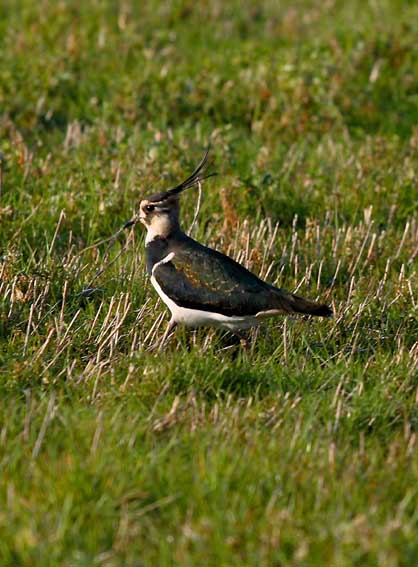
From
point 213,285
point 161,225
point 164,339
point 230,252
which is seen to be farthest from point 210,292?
point 230,252

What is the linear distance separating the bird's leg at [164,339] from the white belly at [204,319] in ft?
0.13

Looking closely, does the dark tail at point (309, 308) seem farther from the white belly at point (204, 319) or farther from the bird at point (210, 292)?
the white belly at point (204, 319)

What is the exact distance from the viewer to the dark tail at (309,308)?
5551mm

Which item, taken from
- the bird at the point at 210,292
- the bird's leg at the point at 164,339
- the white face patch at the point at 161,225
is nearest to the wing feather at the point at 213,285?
the bird at the point at 210,292

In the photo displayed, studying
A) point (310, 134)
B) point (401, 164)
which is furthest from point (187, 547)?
point (310, 134)

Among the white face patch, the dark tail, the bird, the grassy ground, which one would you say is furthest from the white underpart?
the white face patch

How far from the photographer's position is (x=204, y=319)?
19.0 feet

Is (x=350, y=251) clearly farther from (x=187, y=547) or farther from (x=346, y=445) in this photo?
(x=187, y=547)

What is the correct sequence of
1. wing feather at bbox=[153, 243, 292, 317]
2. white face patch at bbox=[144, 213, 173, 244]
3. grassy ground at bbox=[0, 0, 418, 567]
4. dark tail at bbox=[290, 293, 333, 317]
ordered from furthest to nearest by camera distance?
white face patch at bbox=[144, 213, 173, 244]
wing feather at bbox=[153, 243, 292, 317]
dark tail at bbox=[290, 293, 333, 317]
grassy ground at bbox=[0, 0, 418, 567]

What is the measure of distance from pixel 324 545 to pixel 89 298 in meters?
2.80

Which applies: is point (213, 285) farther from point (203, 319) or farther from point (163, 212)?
point (163, 212)

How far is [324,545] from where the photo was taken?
155 inches

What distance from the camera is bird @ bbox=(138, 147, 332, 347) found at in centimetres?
564

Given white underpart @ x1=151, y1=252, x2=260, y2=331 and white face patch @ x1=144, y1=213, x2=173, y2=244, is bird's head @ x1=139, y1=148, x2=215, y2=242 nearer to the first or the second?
white face patch @ x1=144, y1=213, x2=173, y2=244
